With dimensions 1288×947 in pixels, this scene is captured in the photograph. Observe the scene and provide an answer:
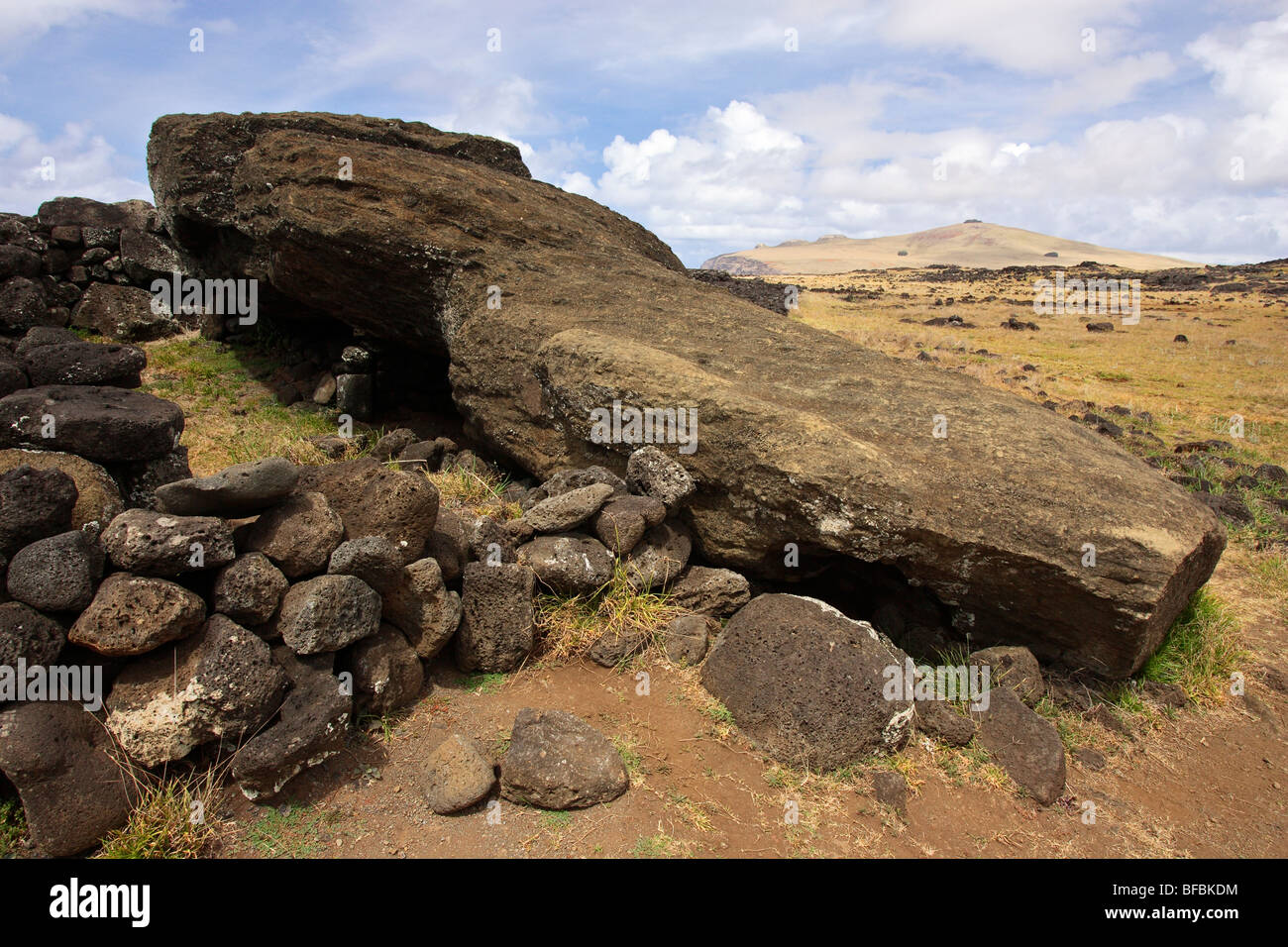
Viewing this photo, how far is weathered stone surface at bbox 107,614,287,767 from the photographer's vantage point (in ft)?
12.4

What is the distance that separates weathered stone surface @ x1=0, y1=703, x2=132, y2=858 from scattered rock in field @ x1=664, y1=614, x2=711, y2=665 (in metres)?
3.34

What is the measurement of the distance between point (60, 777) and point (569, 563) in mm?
3099

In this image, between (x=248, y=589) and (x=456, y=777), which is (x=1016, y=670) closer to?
(x=456, y=777)

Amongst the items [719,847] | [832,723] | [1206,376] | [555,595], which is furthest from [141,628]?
[1206,376]

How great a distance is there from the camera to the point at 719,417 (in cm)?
595

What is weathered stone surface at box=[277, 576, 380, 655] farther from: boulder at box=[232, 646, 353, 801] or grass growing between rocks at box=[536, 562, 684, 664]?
grass growing between rocks at box=[536, 562, 684, 664]

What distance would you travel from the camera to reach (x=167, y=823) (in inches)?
145

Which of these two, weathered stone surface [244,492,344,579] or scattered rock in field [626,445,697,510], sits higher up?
scattered rock in field [626,445,697,510]

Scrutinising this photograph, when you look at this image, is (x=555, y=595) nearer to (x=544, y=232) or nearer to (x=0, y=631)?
(x=0, y=631)

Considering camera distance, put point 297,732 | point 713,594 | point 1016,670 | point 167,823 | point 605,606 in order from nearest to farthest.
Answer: point 167,823 < point 297,732 < point 1016,670 < point 605,606 < point 713,594

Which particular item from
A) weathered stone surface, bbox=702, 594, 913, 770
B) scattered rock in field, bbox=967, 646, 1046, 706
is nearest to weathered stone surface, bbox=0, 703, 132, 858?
weathered stone surface, bbox=702, 594, 913, 770

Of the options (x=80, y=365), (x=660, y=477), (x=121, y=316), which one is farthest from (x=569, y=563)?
(x=121, y=316)

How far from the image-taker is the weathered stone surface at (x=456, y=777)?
4059mm

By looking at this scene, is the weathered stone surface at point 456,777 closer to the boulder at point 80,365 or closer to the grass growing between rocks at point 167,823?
the grass growing between rocks at point 167,823
